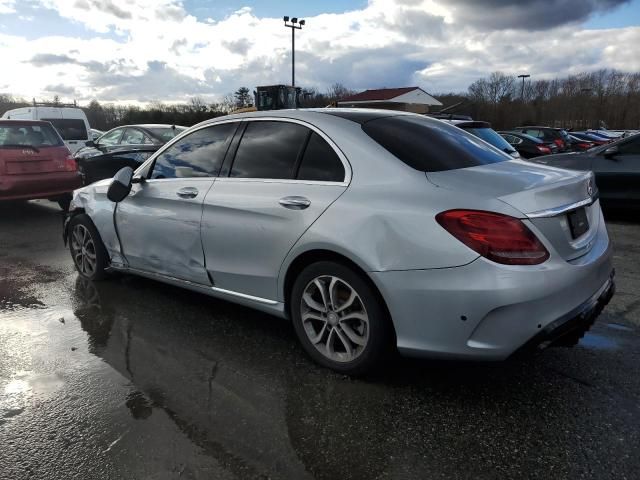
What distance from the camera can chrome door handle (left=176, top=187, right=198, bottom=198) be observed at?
3757 mm

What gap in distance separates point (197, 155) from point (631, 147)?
6.90m

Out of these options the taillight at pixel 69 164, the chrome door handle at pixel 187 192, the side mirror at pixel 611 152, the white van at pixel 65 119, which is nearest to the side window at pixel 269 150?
the chrome door handle at pixel 187 192

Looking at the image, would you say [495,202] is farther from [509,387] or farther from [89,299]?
[89,299]

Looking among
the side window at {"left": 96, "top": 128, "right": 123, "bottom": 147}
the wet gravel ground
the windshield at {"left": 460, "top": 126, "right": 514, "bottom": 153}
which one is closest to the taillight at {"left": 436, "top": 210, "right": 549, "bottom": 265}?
the wet gravel ground

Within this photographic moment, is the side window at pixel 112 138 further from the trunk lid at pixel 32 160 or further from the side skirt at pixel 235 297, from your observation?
the side skirt at pixel 235 297

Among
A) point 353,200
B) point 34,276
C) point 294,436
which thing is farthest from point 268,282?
point 34,276

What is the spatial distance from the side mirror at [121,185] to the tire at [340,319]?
1972 mm

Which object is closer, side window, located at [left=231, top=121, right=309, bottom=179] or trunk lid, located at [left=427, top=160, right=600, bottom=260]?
trunk lid, located at [left=427, top=160, right=600, bottom=260]

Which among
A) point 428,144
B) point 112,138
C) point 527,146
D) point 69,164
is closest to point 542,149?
point 527,146

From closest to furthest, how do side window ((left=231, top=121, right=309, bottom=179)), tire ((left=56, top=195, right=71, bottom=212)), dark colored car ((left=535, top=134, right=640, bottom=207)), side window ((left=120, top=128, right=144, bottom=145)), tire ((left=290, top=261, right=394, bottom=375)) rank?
1. tire ((left=290, top=261, right=394, bottom=375))
2. side window ((left=231, top=121, right=309, bottom=179))
3. dark colored car ((left=535, top=134, right=640, bottom=207))
4. tire ((left=56, top=195, right=71, bottom=212))
5. side window ((left=120, top=128, right=144, bottom=145))

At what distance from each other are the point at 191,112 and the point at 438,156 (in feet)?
157

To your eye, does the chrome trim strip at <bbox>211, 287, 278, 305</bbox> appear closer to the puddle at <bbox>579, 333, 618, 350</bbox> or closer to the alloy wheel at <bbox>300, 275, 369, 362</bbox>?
the alloy wheel at <bbox>300, 275, 369, 362</bbox>

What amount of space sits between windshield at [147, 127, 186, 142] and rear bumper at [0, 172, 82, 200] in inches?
78.6

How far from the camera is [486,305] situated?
241 centimetres
